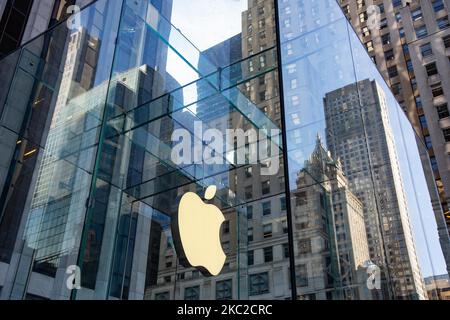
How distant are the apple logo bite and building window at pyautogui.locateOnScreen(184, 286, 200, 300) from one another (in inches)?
21.0

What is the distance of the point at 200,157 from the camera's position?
314 inches

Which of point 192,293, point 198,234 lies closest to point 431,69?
point 198,234

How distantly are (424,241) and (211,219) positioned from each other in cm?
827

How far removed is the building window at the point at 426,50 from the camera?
50581 mm

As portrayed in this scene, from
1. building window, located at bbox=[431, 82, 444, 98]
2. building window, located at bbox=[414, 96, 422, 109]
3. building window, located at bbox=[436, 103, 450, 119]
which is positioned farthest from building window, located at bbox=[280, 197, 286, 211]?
building window, located at bbox=[414, 96, 422, 109]

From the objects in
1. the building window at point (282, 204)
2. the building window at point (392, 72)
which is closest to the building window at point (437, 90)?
the building window at point (392, 72)

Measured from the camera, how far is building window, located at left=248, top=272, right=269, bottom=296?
721cm

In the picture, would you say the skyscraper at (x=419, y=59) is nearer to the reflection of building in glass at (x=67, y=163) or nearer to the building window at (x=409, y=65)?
the building window at (x=409, y=65)

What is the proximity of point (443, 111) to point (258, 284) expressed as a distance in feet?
152

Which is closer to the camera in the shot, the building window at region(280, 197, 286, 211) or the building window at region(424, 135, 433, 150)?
the building window at region(280, 197, 286, 211)

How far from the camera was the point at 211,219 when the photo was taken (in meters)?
7.36

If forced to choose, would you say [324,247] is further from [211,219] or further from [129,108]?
[129,108]

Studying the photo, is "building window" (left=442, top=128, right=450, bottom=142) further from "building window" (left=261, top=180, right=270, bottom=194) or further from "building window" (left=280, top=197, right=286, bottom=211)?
"building window" (left=280, top=197, right=286, bottom=211)

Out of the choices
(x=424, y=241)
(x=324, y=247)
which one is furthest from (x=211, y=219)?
(x=424, y=241)
